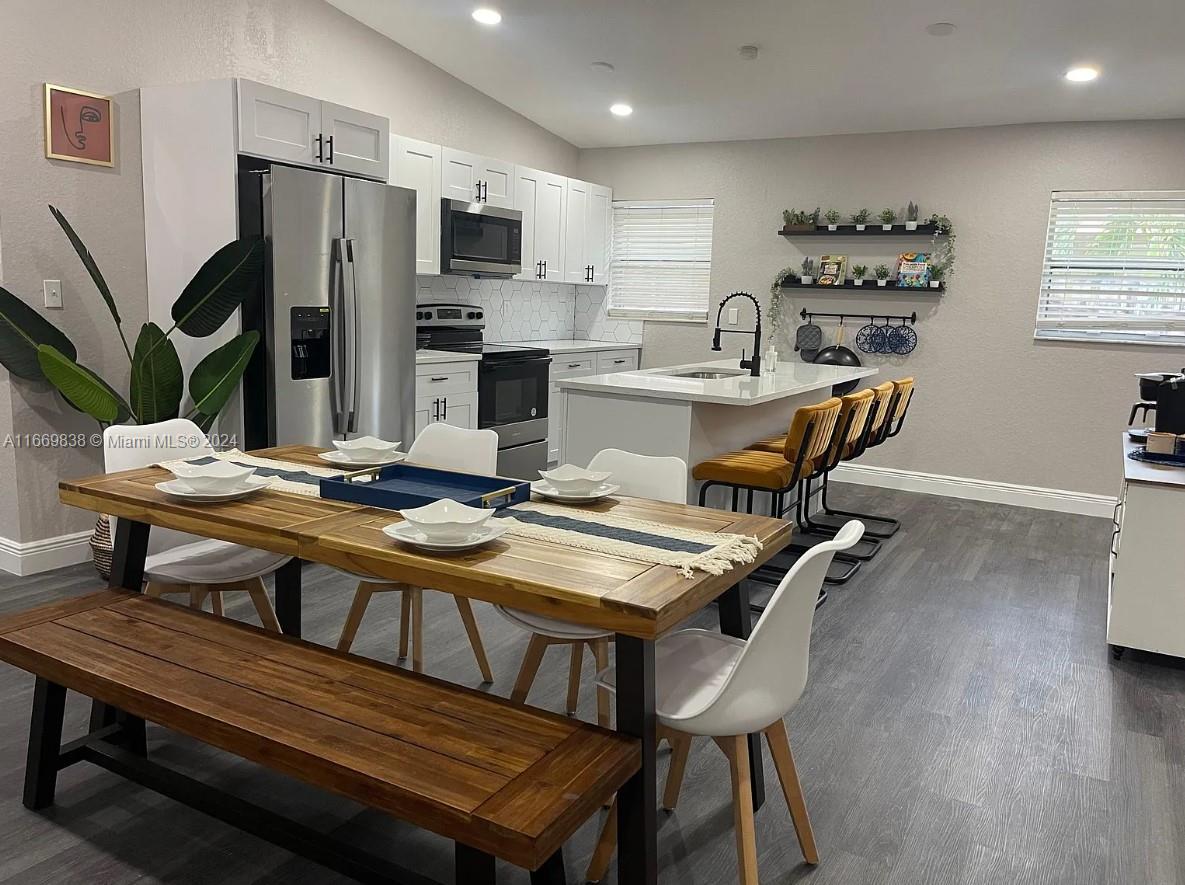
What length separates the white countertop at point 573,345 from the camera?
20.9 ft

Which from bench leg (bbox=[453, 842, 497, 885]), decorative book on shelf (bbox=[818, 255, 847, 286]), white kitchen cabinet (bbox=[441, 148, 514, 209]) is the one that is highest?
white kitchen cabinet (bbox=[441, 148, 514, 209])

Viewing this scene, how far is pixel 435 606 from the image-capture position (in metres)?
3.69

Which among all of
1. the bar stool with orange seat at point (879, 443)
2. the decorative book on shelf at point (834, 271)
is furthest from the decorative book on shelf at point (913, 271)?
the bar stool with orange seat at point (879, 443)

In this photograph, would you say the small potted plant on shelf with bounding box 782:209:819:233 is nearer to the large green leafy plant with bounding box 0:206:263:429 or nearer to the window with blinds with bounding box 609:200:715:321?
the window with blinds with bounding box 609:200:715:321

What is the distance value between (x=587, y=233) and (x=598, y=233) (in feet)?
0.60

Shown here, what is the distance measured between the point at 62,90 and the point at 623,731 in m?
3.60

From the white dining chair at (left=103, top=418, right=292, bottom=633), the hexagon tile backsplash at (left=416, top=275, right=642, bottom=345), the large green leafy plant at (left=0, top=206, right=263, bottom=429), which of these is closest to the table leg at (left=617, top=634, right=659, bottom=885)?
the white dining chair at (left=103, top=418, right=292, bottom=633)

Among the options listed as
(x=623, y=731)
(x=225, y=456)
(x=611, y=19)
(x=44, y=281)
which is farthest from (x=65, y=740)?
(x=611, y=19)

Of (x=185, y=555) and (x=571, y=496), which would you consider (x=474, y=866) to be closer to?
(x=571, y=496)

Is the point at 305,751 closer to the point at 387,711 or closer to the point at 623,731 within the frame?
the point at 387,711

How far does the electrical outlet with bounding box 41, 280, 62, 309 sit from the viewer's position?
12.2 ft

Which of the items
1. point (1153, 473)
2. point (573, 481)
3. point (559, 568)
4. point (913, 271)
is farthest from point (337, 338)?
point (913, 271)

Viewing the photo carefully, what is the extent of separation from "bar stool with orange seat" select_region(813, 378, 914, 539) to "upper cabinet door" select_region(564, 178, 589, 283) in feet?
8.66

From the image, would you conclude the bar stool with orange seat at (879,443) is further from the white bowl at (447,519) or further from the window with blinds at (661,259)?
the white bowl at (447,519)
